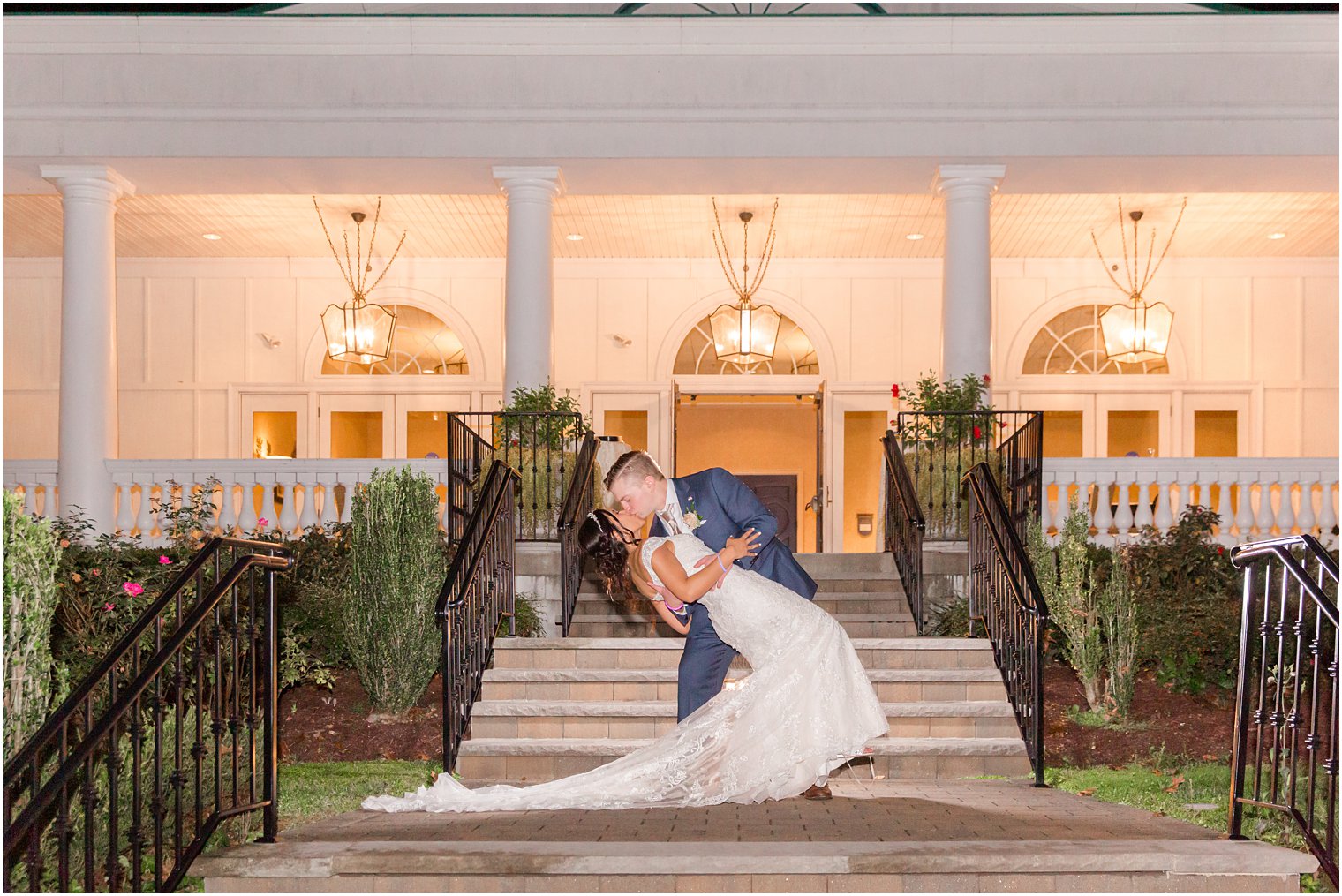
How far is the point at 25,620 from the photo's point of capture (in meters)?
5.00

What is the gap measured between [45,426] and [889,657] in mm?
13650

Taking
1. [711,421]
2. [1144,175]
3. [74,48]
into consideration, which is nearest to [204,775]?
[74,48]

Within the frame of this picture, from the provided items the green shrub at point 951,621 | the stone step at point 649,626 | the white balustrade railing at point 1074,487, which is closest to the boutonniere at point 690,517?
the stone step at point 649,626

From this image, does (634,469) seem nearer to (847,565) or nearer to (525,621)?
(525,621)

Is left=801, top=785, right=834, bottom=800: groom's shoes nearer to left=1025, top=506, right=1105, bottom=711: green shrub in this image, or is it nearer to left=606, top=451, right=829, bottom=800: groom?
left=606, top=451, right=829, bottom=800: groom

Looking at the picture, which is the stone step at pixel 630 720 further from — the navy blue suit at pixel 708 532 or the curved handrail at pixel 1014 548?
the navy blue suit at pixel 708 532

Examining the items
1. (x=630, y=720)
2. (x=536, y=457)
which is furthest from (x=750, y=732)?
(x=536, y=457)

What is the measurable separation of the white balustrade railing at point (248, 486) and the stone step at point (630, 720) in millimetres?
4909

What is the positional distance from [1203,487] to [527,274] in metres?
6.83

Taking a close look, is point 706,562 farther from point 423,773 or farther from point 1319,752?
point 1319,752

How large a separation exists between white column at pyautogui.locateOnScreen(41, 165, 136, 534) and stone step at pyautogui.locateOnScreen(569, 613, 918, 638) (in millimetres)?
5628

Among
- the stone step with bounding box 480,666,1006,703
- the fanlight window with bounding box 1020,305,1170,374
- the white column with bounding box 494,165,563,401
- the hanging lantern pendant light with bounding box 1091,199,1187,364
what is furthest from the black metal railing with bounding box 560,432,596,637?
the fanlight window with bounding box 1020,305,1170,374

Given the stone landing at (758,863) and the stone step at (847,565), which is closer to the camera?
the stone landing at (758,863)

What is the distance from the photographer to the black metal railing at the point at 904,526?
9516mm
